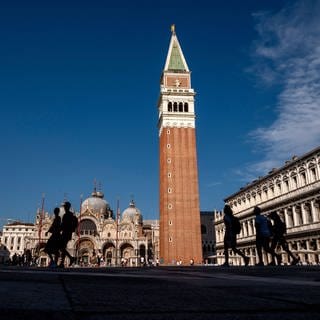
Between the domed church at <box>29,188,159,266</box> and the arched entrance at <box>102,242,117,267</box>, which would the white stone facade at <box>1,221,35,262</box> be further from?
the arched entrance at <box>102,242,117,267</box>

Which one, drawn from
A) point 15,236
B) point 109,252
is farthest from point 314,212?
point 15,236

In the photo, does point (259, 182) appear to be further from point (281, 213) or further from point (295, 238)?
point (295, 238)

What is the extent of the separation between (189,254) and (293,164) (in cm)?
1756

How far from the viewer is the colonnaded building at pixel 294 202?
31.6m

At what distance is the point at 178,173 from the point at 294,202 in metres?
17.4

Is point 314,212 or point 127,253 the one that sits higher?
point 314,212

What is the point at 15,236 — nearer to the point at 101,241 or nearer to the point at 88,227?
the point at 88,227

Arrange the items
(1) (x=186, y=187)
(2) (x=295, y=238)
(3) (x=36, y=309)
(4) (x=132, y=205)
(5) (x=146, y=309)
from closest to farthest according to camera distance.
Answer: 1. (3) (x=36, y=309)
2. (5) (x=146, y=309)
3. (2) (x=295, y=238)
4. (1) (x=186, y=187)
5. (4) (x=132, y=205)

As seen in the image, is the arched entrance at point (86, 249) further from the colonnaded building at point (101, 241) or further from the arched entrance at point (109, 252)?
the arched entrance at point (109, 252)

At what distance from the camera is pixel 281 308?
77.0 inches

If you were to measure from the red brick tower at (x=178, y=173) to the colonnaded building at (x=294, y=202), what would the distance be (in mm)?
6200

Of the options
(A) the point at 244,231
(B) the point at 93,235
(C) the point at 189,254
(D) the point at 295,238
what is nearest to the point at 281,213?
(D) the point at 295,238

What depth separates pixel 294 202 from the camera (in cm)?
3472

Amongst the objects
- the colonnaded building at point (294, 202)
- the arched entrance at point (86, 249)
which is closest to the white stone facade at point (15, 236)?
the arched entrance at point (86, 249)
